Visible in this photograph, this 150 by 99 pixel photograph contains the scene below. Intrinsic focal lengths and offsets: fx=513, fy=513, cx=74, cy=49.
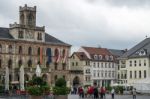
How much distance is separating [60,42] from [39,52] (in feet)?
23.1

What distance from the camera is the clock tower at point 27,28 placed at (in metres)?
106

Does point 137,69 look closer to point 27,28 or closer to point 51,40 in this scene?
point 51,40

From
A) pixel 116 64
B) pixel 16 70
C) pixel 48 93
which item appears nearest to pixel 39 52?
pixel 16 70

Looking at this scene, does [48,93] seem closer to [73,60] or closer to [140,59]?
[140,59]

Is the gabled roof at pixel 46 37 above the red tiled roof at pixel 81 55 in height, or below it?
above

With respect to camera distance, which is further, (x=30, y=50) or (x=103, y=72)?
(x=103, y=72)

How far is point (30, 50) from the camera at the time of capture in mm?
107438

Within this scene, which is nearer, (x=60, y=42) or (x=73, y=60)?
(x=60, y=42)

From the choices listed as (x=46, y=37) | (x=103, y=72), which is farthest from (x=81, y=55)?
(x=46, y=37)

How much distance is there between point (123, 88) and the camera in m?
92.2

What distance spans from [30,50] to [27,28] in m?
4.64

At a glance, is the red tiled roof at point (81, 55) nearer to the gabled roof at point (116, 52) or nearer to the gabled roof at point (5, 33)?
the gabled roof at point (116, 52)

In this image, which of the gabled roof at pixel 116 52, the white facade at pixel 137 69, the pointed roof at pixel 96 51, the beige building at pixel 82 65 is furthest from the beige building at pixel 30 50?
the gabled roof at pixel 116 52

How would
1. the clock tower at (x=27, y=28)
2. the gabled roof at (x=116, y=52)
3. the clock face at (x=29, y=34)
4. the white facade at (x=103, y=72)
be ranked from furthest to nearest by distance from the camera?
the gabled roof at (x=116, y=52)
the white facade at (x=103, y=72)
the clock face at (x=29, y=34)
the clock tower at (x=27, y=28)
